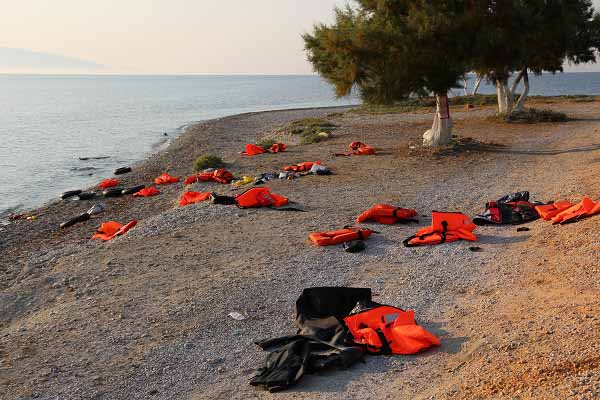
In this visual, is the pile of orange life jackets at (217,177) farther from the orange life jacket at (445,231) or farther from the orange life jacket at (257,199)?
the orange life jacket at (445,231)

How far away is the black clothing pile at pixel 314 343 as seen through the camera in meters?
6.48

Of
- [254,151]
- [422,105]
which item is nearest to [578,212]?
[254,151]

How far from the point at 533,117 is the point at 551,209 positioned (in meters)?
17.5

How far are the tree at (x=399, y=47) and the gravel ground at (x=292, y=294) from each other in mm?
3305

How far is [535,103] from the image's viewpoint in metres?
39.0

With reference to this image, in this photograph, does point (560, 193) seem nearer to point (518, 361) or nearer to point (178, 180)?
point (518, 361)

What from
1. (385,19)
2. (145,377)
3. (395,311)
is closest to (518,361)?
(395,311)

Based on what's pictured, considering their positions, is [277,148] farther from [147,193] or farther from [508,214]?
[508,214]

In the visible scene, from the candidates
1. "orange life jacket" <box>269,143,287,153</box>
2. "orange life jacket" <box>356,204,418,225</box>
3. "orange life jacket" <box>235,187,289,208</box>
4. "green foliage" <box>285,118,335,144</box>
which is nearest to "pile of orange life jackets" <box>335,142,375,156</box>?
"orange life jacket" <box>269,143,287,153</box>

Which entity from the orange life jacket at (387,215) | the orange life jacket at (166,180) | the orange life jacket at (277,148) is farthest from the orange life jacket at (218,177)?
the orange life jacket at (387,215)

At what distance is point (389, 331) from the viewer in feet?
23.2

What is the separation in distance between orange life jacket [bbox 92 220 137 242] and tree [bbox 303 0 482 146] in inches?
332

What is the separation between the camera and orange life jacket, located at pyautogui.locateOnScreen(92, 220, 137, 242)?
14.1 m

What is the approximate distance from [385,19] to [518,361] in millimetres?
14515
